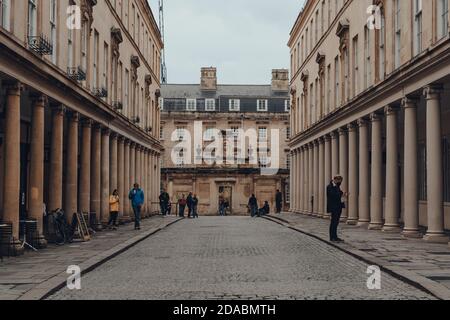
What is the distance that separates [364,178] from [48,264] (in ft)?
57.6

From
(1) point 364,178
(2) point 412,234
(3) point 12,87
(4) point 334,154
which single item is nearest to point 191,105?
(4) point 334,154

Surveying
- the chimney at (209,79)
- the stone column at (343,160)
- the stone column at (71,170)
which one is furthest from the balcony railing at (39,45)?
the chimney at (209,79)

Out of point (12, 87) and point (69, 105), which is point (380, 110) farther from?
point (12, 87)

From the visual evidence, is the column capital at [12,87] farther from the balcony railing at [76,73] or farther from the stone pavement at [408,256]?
the stone pavement at [408,256]

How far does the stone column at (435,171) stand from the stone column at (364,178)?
8.95 meters

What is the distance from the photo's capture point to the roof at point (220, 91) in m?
85.2

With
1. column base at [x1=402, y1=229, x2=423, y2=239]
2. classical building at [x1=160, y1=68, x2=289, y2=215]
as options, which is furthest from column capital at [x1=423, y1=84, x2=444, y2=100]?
classical building at [x1=160, y1=68, x2=289, y2=215]

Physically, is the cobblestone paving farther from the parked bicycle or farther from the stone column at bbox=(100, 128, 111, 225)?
the stone column at bbox=(100, 128, 111, 225)

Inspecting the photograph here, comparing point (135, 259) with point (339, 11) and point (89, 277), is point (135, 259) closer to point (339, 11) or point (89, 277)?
point (89, 277)

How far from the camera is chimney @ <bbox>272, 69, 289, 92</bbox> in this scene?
86062 mm

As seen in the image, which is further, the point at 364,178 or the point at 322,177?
the point at 322,177

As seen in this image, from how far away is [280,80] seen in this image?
284 feet

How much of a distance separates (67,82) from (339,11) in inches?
720
